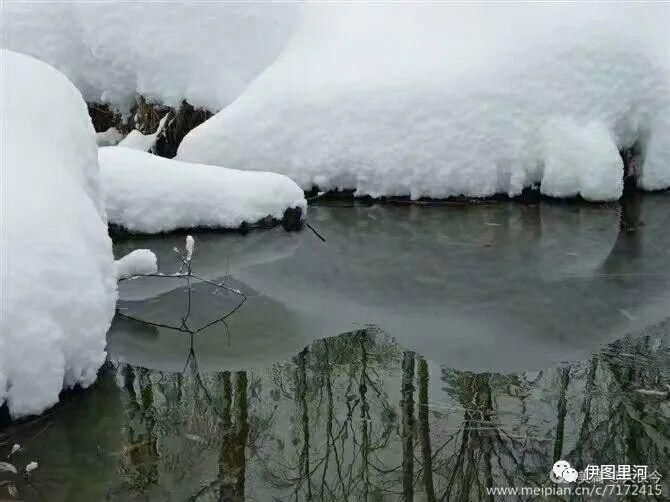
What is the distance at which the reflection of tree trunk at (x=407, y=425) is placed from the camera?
11.1ft

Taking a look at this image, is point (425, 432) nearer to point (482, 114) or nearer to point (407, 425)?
point (407, 425)

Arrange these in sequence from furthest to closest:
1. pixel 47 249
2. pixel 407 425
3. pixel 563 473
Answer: pixel 407 425 < pixel 47 249 < pixel 563 473

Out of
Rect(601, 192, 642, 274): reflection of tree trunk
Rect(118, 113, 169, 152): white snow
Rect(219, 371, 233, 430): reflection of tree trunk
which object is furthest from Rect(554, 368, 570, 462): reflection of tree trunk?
Rect(118, 113, 169, 152): white snow

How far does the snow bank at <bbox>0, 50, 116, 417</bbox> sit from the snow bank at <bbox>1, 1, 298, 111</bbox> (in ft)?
19.8

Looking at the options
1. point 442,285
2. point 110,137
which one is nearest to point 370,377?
point 442,285

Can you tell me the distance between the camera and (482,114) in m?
9.06

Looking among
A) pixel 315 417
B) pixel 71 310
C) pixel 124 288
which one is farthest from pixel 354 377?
pixel 124 288

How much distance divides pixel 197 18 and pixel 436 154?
179 inches

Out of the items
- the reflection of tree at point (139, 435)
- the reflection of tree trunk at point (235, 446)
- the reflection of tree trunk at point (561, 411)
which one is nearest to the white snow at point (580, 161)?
the reflection of tree trunk at point (561, 411)

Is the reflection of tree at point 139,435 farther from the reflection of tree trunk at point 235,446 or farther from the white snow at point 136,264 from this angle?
the white snow at point 136,264

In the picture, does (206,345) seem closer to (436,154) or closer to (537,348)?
(537,348)

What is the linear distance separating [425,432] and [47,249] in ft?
7.26

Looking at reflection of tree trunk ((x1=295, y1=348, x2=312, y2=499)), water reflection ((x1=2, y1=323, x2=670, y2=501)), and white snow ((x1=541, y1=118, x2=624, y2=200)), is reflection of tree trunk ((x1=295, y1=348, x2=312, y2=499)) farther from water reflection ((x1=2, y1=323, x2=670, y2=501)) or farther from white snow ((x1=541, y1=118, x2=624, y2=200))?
white snow ((x1=541, y1=118, x2=624, y2=200))

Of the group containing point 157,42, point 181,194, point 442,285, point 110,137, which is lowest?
point 442,285
